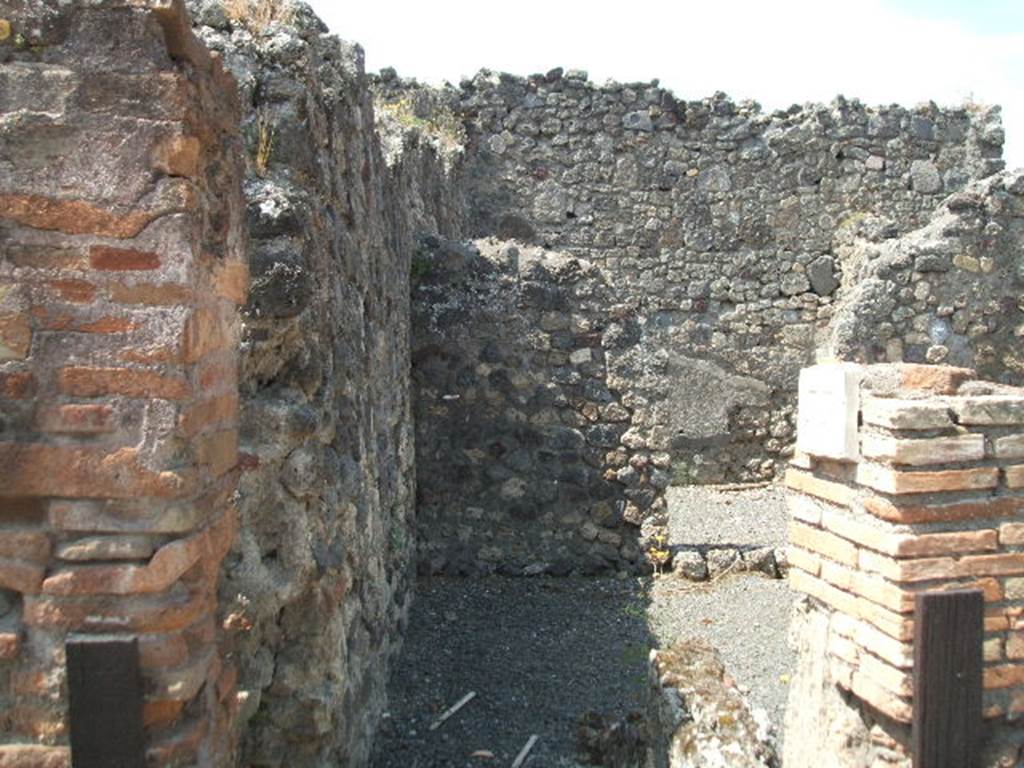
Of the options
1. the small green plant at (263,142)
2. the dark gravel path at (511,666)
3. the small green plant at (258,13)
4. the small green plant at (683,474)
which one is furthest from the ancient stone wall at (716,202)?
the small green plant at (263,142)

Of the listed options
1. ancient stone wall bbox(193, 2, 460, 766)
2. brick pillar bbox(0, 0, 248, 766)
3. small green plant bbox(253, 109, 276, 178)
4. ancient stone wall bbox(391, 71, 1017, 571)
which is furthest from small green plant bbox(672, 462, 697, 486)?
brick pillar bbox(0, 0, 248, 766)

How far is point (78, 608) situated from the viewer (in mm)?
2020

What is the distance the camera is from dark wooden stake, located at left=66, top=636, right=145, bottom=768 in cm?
197

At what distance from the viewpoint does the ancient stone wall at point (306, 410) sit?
2918 millimetres

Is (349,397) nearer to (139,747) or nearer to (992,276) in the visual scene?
(139,747)

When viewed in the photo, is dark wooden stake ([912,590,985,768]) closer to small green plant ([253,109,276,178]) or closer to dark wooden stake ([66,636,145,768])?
dark wooden stake ([66,636,145,768])

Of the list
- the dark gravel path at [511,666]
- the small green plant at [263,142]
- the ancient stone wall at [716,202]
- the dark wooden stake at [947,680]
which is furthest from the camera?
the ancient stone wall at [716,202]

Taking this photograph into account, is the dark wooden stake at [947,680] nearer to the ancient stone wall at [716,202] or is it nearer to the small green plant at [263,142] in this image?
the small green plant at [263,142]

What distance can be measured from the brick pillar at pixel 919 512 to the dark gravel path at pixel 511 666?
1.74m

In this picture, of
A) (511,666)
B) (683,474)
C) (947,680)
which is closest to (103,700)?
(947,680)

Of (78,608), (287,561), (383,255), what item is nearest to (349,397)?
(287,561)

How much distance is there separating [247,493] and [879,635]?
186 cm

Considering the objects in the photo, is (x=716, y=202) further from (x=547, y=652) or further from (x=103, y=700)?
(x=103, y=700)

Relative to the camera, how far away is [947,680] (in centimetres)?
260
